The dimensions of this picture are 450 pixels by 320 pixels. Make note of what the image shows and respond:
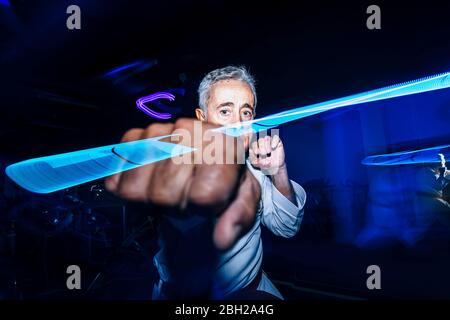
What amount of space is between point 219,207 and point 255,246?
27cm

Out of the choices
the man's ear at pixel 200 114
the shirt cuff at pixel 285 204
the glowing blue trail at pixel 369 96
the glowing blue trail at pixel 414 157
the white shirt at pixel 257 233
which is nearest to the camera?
the white shirt at pixel 257 233

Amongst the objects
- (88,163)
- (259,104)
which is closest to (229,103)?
(259,104)

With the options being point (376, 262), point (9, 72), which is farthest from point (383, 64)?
point (9, 72)

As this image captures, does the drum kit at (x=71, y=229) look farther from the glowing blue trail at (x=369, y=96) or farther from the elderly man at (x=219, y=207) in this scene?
the glowing blue trail at (x=369, y=96)

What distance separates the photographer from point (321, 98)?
1771mm

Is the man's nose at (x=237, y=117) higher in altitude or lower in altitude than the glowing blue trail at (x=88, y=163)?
higher

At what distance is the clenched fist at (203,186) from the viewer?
1359mm

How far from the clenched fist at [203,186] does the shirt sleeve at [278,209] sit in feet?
0.18

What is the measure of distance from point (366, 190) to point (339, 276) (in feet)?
2.37

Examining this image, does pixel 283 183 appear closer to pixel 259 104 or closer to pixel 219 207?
pixel 219 207

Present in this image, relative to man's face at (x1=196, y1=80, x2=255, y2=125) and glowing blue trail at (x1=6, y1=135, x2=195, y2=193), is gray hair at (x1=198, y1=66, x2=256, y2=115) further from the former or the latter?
glowing blue trail at (x1=6, y1=135, x2=195, y2=193)

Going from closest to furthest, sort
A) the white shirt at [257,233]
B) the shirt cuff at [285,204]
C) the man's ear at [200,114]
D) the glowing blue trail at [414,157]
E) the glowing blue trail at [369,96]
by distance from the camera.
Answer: the white shirt at [257,233]
the shirt cuff at [285,204]
the man's ear at [200,114]
the glowing blue trail at [369,96]
the glowing blue trail at [414,157]

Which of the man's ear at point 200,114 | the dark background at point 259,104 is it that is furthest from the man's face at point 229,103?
the dark background at point 259,104
